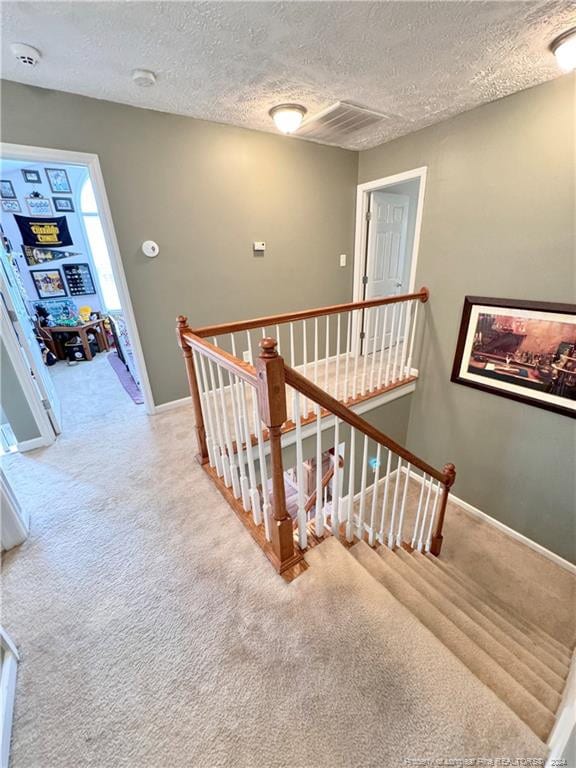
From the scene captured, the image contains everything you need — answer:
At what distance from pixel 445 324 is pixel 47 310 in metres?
6.07

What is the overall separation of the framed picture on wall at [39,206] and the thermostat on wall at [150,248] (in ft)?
12.9

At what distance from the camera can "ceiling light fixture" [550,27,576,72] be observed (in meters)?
1.62

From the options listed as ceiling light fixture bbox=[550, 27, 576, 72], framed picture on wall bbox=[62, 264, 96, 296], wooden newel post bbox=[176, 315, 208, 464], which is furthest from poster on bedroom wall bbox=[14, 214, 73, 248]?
ceiling light fixture bbox=[550, 27, 576, 72]

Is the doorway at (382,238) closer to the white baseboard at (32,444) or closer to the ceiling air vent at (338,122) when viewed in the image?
the ceiling air vent at (338,122)

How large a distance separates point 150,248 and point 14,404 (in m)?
1.60

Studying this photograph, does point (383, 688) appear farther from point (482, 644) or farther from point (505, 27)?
point (505, 27)

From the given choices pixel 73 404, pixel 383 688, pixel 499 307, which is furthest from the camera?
pixel 73 404

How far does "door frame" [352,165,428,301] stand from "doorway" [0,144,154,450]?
284 cm

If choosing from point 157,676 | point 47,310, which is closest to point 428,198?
point 157,676

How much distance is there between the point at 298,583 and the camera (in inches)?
56.1

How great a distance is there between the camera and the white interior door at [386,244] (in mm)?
3809

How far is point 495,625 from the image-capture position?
1.84 meters

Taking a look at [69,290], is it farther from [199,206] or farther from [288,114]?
[288,114]

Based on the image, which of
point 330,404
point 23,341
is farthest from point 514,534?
point 23,341
